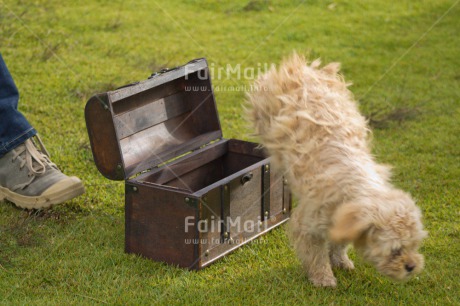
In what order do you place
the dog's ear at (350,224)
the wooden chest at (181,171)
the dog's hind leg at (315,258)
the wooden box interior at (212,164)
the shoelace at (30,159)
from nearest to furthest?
the dog's ear at (350,224) < the dog's hind leg at (315,258) < the wooden chest at (181,171) < the wooden box interior at (212,164) < the shoelace at (30,159)

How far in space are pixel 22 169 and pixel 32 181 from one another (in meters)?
0.12

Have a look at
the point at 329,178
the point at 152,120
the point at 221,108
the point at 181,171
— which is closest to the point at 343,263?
the point at 329,178

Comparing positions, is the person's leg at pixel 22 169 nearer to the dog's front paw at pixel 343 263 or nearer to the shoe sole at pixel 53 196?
the shoe sole at pixel 53 196

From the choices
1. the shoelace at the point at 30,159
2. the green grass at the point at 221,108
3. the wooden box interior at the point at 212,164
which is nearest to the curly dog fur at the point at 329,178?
the green grass at the point at 221,108

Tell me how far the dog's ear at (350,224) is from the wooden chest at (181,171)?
0.82 metres

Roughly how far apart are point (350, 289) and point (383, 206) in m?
0.71

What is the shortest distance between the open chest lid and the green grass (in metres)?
0.38

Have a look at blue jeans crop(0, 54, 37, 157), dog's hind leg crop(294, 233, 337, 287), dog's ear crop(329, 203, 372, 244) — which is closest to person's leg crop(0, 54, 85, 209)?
blue jeans crop(0, 54, 37, 157)

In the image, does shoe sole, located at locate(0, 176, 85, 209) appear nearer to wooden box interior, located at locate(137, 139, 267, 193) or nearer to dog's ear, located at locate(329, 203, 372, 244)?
wooden box interior, located at locate(137, 139, 267, 193)

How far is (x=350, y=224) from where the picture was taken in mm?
2934

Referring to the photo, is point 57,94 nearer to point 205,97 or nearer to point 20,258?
point 205,97

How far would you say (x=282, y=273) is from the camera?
A: 362 centimetres

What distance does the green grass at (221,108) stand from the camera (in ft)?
11.4

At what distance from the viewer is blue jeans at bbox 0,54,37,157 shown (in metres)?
4.29
